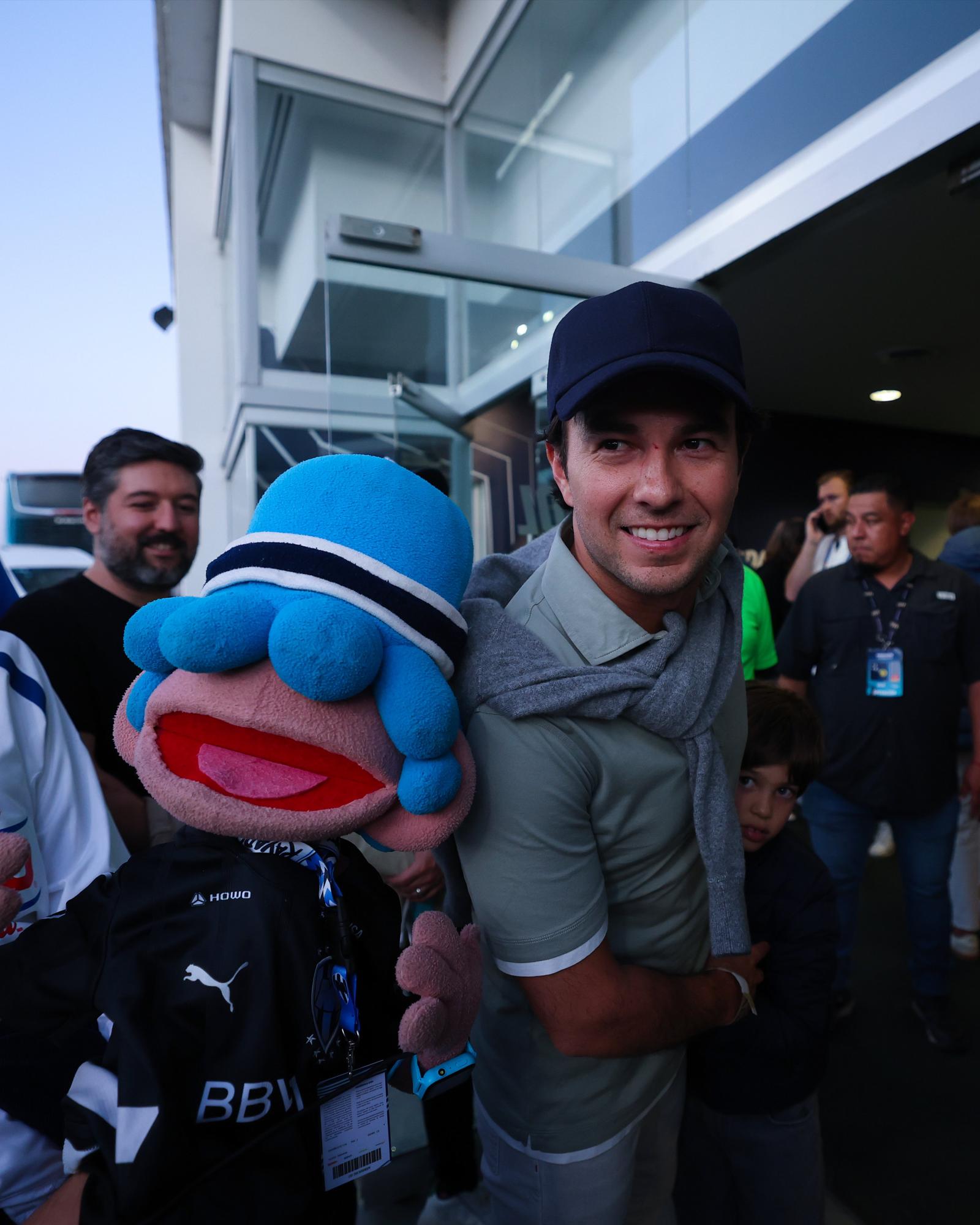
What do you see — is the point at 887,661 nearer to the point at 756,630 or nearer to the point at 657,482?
the point at 756,630

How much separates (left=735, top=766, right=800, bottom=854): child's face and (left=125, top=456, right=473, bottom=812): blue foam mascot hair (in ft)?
3.26

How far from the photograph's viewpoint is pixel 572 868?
3.13 feet

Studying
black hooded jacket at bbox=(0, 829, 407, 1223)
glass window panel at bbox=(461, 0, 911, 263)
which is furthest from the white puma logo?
glass window panel at bbox=(461, 0, 911, 263)

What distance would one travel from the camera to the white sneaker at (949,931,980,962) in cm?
321

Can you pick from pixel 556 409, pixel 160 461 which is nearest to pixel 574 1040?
pixel 556 409

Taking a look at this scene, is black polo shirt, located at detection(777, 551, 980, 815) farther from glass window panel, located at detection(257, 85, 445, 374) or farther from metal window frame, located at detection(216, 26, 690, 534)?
glass window panel, located at detection(257, 85, 445, 374)

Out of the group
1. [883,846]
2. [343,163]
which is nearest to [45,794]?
[883,846]

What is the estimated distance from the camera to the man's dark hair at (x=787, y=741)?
1.69 meters

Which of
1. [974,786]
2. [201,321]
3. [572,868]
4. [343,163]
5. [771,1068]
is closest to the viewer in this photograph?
[572,868]

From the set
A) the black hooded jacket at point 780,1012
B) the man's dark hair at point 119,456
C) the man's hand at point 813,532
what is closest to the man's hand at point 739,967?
the black hooded jacket at point 780,1012

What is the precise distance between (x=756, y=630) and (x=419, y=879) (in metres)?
2.38

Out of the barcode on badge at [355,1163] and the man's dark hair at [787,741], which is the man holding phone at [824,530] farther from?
the barcode on badge at [355,1163]

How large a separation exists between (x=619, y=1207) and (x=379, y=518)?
1.14 meters

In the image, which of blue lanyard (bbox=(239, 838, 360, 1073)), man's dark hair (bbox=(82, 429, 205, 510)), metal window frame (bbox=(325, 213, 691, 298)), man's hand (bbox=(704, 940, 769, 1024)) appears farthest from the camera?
metal window frame (bbox=(325, 213, 691, 298))
